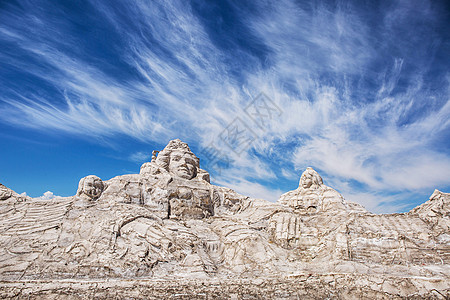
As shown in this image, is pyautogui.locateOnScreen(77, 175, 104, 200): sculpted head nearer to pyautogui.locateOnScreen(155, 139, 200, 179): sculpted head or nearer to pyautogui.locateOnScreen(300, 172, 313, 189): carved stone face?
pyautogui.locateOnScreen(155, 139, 200, 179): sculpted head

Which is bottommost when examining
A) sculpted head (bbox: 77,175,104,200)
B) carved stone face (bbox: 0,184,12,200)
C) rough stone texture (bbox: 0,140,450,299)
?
rough stone texture (bbox: 0,140,450,299)

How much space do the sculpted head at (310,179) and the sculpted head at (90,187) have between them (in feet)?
28.0

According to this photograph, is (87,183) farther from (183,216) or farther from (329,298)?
(329,298)

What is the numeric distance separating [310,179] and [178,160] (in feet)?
20.3

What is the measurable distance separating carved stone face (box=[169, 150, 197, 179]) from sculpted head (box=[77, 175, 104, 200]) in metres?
3.53

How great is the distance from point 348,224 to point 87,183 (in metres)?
9.07

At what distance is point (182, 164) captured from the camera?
1325 centimetres

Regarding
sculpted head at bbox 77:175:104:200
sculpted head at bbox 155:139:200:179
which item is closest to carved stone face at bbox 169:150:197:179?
sculpted head at bbox 155:139:200:179

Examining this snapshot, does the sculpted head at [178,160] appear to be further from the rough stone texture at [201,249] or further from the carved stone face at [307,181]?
the carved stone face at [307,181]

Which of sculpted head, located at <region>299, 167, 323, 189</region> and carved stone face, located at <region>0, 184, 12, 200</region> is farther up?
sculpted head, located at <region>299, 167, 323, 189</region>

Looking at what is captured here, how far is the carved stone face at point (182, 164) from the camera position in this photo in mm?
13078

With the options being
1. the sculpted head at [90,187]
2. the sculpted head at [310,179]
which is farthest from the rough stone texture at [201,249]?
the sculpted head at [310,179]

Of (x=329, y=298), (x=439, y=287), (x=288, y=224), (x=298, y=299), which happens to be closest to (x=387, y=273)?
(x=439, y=287)

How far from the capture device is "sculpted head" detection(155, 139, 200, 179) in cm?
1316
